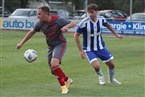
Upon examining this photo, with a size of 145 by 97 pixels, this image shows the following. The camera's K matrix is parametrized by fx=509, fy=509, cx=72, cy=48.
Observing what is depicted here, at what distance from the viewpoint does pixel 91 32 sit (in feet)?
38.8

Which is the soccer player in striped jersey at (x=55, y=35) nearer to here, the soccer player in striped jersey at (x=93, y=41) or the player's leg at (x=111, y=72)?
the soccer player in striped jersey at (x=93, y=41)

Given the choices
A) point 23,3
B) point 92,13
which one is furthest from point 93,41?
point 23,3

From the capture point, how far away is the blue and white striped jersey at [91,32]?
1178cm

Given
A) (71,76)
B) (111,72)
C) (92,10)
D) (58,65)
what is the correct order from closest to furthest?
(58,65), (92,10), (111,72), (71,76)

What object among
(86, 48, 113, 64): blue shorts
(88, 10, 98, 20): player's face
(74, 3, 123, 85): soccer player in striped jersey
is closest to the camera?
(88, 10, 98, 20): player's face

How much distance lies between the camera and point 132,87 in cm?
1141

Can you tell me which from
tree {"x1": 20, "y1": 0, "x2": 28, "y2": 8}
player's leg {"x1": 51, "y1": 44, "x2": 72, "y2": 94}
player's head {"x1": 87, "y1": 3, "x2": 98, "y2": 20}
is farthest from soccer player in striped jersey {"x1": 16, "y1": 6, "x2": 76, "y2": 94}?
tree {"x1": 20, "y1": 0, "x2": 28, "y2": 8}

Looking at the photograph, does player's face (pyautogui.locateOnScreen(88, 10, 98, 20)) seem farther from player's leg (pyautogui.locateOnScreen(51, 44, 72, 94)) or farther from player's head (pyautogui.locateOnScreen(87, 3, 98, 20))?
player's leg (pyautogui.locateOnScreen(51, 44, 72, 94))

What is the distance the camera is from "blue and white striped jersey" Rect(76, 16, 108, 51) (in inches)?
464

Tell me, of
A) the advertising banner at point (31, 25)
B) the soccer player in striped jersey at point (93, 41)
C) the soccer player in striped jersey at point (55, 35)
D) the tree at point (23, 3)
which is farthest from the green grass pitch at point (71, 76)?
the tree at point (23, 3)

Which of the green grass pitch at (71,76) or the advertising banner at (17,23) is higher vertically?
the green grass pitch at (71,76)

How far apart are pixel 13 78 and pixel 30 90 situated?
2.21m

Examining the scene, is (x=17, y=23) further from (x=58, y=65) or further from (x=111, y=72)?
(x=58, y=65)

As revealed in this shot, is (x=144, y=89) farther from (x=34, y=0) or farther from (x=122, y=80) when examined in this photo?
(x=34, y=0)
